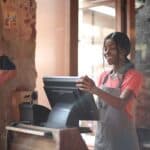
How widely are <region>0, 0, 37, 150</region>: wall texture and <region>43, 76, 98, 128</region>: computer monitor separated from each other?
375 millimetres

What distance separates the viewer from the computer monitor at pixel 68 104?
176cm

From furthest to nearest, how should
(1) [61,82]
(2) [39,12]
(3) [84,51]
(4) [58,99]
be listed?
(3) [84,51] → (2) [39,12] → (4) [58,99] → (1) [61,82]

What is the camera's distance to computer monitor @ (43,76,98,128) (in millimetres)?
1762

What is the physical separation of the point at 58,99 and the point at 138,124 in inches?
69.3

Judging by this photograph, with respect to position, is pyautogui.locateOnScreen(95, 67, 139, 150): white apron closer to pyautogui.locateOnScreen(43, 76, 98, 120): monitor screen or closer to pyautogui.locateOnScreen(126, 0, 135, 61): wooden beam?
pyautogui.locateOnScreen(43, 76, 98, 120): monitor screen

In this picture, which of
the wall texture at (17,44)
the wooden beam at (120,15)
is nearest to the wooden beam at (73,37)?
the wooden beam at (120,15)

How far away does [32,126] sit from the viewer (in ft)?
6.15

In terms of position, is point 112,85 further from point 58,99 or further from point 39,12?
point 39,12

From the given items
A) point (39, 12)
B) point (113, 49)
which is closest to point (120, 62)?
point (113, 49)

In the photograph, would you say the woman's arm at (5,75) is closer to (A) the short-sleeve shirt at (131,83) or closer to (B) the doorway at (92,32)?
(A) the short-sleeve shirt at (131,83)

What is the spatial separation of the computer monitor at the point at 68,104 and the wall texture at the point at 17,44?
Result: 0.38 m

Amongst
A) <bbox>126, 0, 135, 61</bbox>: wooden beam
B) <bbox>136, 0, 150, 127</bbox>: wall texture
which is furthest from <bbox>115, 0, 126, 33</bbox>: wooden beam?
<bbox>136, 0, 150, 127</bbox>: wall texture

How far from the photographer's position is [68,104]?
185 cm

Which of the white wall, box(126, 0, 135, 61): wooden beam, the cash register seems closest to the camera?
the cash register
